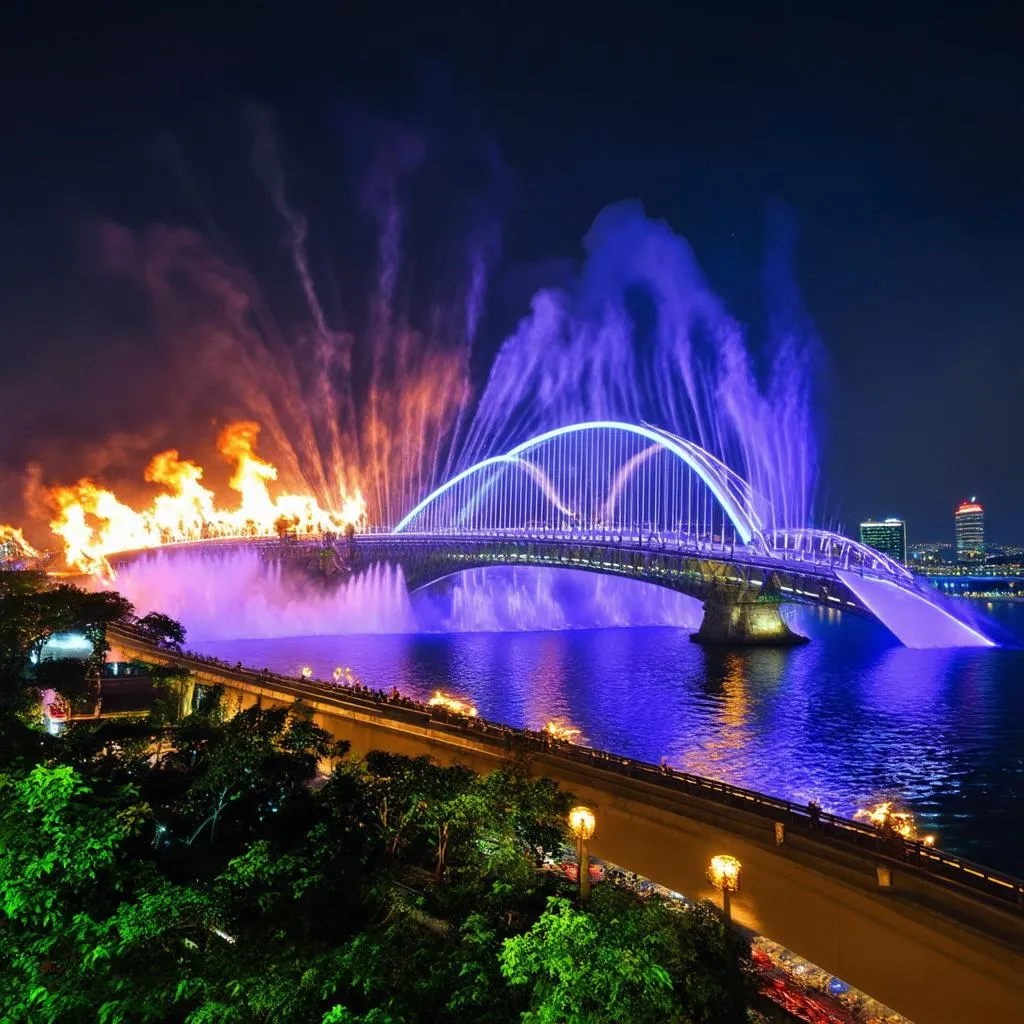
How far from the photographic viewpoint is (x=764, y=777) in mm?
27000

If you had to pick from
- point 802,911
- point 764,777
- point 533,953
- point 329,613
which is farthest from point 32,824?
point 329,613

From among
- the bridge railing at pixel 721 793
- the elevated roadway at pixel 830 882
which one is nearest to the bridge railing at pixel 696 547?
the bridge railing at pixel 721 793

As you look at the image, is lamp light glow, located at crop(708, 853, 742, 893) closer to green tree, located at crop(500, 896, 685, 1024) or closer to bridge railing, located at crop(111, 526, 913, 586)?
green tree, located at crop(500, 896, 685, 1024)

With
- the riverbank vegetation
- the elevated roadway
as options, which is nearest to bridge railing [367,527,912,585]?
the elevated roadway

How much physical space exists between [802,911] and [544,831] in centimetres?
421

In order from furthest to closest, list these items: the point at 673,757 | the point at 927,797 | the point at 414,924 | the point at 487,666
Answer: the point at 487,666, the point at 673,757, the point at 927,797, the point at 414,924

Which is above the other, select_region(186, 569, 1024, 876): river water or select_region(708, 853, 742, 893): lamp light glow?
select_region(708, 853, 742, 893): lamp light glow

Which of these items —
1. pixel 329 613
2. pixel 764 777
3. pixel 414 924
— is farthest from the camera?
pixel 329 613

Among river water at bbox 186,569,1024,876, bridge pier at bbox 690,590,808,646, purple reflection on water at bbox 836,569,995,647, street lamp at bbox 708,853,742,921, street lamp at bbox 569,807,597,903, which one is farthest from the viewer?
bridge pier at bbox 690,590,808,646

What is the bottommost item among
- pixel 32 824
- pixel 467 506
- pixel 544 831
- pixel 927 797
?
pixel 927 797

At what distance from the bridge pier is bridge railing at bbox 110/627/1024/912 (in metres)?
41.1

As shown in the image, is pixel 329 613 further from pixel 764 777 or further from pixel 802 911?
pixel 802 911

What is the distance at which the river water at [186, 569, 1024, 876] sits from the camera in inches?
1006

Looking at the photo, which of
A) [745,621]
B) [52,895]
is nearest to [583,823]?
[52,895]
